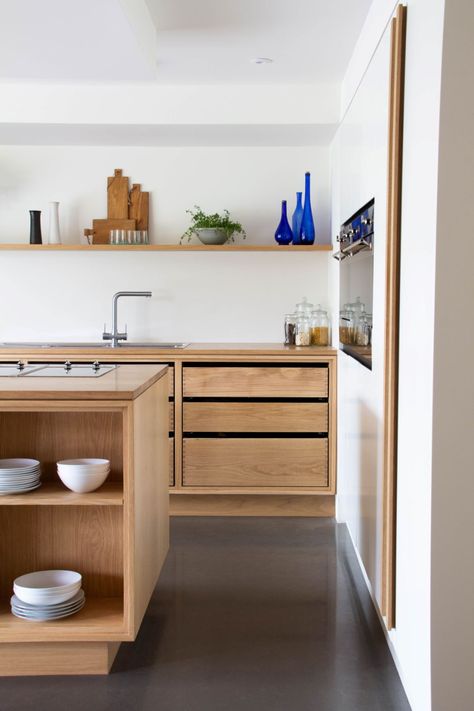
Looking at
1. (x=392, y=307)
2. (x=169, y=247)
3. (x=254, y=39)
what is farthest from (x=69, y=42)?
(x=392, y=307)

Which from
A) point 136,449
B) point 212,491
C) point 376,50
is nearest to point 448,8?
point 376,50

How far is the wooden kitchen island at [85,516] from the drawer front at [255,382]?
142cm

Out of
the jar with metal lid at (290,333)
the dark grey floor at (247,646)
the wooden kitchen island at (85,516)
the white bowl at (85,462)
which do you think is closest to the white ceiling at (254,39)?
the jar with metal lid at (290,333)

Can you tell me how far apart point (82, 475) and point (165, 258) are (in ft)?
9.22

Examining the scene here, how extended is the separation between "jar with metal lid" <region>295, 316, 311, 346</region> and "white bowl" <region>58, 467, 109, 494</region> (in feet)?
7.92

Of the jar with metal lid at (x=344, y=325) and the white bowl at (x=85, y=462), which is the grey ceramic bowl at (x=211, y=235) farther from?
the white bowl at (x=85, y=462)

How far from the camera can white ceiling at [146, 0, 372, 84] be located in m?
3.33

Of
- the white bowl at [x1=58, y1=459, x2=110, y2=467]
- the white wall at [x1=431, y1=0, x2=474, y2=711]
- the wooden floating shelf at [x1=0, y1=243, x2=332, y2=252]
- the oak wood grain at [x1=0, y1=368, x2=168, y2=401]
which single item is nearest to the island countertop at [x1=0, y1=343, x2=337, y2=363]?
the wooden floating shelf at [x1=0, y1=243, x2=332, y2=252]

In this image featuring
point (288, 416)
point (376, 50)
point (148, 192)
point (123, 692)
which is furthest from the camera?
point (148, 192)

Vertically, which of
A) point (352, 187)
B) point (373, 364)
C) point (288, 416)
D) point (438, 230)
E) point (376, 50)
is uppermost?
point (376, 50)

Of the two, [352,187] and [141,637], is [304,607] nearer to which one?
[141,637]

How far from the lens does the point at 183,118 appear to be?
14.5ft

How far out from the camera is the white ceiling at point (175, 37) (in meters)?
3.05

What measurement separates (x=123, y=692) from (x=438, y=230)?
1663 millimetres
